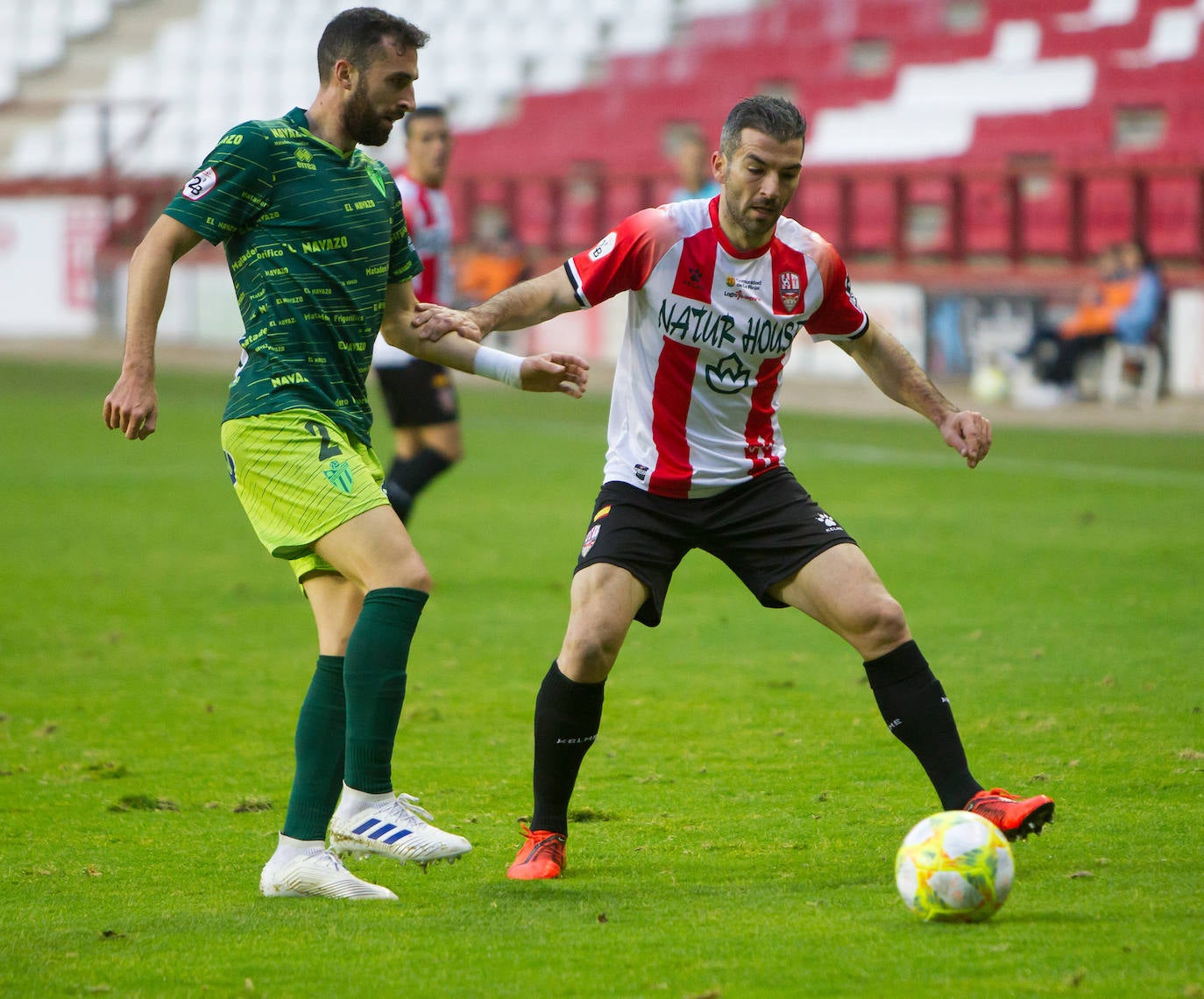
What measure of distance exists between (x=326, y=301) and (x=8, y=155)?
32842 millimetres

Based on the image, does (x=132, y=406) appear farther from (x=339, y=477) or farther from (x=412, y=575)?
(x=412, y=575)

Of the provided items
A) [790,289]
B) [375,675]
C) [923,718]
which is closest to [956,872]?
[923,718]

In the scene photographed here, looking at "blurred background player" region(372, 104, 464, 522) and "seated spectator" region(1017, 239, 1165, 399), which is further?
"seated spectator" region(1017, 239, 1165, 399)

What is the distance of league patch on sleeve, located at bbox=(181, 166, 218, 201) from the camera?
405 centimetres

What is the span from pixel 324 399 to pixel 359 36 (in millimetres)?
877

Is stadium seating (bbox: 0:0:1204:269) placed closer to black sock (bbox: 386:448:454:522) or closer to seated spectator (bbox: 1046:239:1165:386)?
seated spectator (bbox: 1046:239:1165:386)

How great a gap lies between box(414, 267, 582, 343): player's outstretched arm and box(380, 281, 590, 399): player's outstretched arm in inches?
0.6

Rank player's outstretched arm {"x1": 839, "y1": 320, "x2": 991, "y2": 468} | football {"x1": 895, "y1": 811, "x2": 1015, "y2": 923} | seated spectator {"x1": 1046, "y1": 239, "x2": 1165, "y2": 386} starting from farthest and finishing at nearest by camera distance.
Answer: seated spectator {"x1": 1046, "y1": 239, "x2": 1165, "y2": 386}
player's outstretched arm {"x1": 839, "y1": 320, "x2": 991, "y2": 468}
football {"x1": 895, "y1": 811, "x2": 1015, "y2": 923}

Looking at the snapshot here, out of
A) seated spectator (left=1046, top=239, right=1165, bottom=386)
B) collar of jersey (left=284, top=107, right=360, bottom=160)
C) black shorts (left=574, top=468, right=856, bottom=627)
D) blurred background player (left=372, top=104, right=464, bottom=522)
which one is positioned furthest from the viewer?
seated spectator (left=1046, top=239, right=1165, bottom=386)

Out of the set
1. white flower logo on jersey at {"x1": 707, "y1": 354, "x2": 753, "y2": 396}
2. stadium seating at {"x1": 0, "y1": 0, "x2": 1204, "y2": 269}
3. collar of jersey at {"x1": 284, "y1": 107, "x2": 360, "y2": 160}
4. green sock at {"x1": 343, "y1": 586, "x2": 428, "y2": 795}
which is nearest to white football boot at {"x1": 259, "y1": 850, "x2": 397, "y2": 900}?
green sock at {"x1": 343, "y1": 586, "x2": 428, "y2": 795}

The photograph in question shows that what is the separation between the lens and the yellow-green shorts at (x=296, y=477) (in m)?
4.11

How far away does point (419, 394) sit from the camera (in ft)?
28.8

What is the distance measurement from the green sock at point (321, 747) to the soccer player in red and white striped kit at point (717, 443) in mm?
501

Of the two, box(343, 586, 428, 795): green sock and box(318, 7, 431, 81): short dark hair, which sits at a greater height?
box(318, 7, 431, 81): short dark hair
